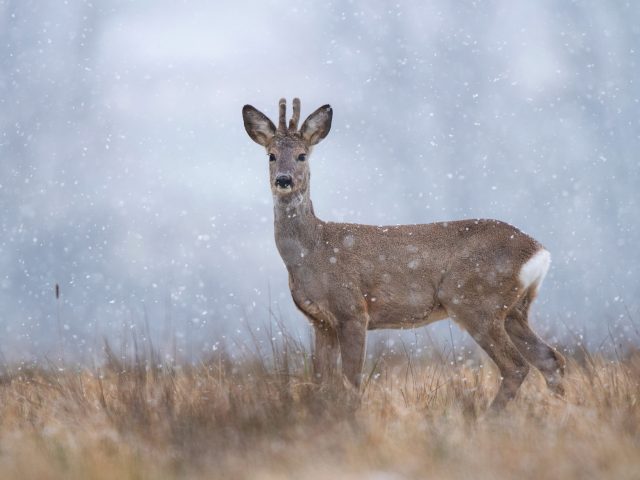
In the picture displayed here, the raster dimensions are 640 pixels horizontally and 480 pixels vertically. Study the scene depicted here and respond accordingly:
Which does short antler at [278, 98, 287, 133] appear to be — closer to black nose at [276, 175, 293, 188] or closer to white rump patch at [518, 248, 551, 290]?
black nose at [276, 175, 293, 188]

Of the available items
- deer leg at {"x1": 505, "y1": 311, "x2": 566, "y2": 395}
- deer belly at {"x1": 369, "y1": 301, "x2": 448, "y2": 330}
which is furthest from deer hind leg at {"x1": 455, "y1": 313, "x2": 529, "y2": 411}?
deer leg at {"x1": 505, "y1": 311, "x2": 566, "y2": 395}

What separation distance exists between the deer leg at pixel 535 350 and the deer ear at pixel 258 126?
8.30ft

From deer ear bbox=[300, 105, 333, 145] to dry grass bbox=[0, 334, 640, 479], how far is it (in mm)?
2011

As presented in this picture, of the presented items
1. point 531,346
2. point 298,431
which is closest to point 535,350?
point 531,346

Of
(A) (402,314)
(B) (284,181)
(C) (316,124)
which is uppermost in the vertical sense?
(C) (316,124)

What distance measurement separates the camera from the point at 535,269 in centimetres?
695

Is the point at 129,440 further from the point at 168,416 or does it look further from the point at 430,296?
the point at 430,296

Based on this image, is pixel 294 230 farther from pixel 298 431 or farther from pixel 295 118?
pixel 298 431

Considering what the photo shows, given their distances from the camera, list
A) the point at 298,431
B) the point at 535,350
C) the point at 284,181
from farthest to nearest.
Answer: the point at 535,350
the point at 284,181
the point at 298,431

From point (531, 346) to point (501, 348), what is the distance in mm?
499

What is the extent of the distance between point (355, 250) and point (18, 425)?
9.57ft

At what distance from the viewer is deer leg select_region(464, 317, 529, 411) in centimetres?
665

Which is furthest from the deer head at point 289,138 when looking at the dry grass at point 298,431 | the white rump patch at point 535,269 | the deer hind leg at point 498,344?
the white rump patch at point 535,269

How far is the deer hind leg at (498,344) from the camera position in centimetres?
667
